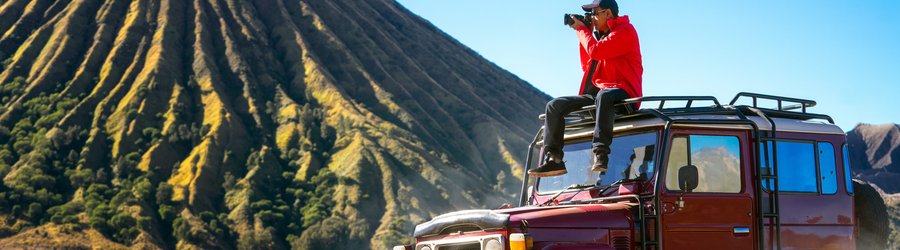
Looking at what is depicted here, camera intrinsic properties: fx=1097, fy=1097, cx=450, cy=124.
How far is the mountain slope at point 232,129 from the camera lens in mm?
78438

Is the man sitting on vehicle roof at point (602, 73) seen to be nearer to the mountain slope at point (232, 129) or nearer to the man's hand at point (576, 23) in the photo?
the man's hand at point (576, 23)

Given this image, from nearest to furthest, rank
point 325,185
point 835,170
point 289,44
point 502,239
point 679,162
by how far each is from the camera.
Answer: point 502,239 < point 679,162 < point 835,170 < point 325,185 < point 289,44

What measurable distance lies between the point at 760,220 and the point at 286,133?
3375 inches

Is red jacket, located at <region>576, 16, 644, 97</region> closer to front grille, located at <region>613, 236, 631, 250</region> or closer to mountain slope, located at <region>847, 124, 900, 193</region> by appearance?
front grille, located at <region>613, 236, 631, 250</region>

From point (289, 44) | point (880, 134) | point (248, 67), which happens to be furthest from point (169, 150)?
point (880, 134)

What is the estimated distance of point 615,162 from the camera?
Result: 9.39 m

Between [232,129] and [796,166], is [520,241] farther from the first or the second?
[232,129]

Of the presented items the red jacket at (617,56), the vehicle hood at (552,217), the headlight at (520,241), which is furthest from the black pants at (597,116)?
the headlight at (520,241)

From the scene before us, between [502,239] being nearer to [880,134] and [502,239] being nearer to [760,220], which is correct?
[760,220]

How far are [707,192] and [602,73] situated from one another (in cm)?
145

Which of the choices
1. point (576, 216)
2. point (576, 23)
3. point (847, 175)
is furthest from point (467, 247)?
point (847, 175)

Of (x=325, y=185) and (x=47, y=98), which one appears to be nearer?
(x=325, y=185)

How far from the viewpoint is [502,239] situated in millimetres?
8297

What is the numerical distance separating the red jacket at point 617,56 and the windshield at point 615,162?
1.62 ft
